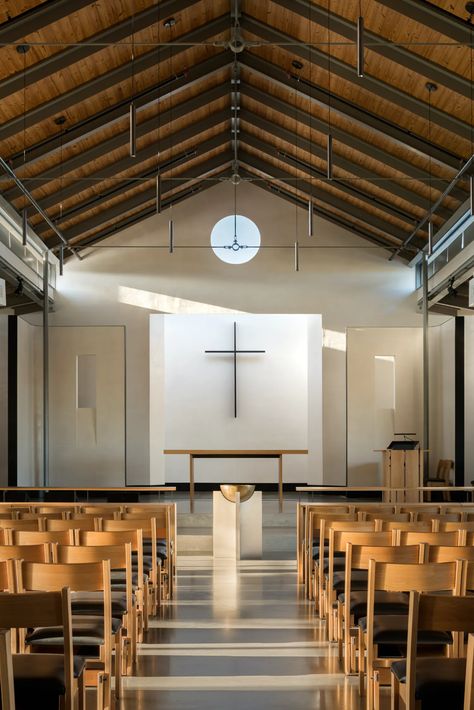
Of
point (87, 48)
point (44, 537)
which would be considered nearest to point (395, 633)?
point (44, 537)

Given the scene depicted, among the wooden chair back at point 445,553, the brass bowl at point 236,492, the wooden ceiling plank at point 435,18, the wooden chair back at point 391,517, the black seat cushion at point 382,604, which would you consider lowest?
the brass bowl at point 236,492

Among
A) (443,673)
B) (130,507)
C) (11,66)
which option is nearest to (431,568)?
(443,673)

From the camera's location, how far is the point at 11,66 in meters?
10.5

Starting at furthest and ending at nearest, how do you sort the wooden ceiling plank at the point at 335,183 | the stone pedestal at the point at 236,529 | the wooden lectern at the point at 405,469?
the wooden ceiling plank at the point at 335,183 < the wooden lectern at the point at 405,469 < the stone pedestal at the point at 236,529

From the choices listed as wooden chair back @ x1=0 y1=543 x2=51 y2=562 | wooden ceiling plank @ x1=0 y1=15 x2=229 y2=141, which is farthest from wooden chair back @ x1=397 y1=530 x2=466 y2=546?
wooden ceiling plank @ x1=0 y1=15 x2=229 y2=141

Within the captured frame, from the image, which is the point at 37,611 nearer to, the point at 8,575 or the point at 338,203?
the point at 8,575

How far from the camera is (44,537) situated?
5508 mm

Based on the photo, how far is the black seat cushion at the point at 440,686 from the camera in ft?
10.6

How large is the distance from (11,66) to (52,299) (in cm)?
751

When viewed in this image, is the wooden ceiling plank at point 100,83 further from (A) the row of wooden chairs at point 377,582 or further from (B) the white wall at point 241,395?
(B) the white wall at point 241,395

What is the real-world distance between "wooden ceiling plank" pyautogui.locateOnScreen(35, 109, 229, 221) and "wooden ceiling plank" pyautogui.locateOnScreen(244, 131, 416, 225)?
4.11 feet

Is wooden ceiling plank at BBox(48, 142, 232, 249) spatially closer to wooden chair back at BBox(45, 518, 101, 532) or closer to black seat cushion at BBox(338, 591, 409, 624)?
wooden chair back at BBox(45, 518, 101, 532)

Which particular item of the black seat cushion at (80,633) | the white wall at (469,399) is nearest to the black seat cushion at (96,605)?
the black seat cushion at (80,633)

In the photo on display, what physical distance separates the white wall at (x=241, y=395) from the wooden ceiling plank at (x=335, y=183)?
13.5ft
